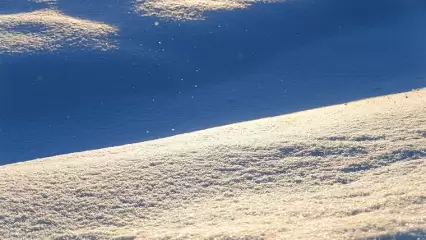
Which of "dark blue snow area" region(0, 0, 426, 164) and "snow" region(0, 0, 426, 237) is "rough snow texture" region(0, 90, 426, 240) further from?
"dark blue snow area" region(0, 0, 426, 164)

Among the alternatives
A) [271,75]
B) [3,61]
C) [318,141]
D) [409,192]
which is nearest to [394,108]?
[318,141]

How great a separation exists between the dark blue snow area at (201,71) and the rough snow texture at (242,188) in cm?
683

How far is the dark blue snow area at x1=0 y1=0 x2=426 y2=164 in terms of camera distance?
1080 inches

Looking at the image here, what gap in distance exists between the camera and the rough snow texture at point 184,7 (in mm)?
35000

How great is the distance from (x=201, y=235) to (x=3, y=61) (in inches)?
816

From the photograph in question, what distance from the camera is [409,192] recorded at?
13867 millimetres

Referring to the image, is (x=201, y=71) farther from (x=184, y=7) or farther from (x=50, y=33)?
(x=50, y=33)

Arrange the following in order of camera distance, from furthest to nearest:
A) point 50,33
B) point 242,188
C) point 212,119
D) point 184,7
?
point 184,7, point 50,33, point 212,119, point 242,188

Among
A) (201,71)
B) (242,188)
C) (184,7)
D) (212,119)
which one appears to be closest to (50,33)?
(184,7)

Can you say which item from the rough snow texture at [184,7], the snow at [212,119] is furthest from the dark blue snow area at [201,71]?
the rough snow texture at [184,7]

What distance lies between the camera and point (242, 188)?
Result: 16031mm

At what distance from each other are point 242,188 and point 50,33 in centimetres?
2015

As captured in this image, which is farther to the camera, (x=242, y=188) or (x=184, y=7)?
(x=184, y=7)

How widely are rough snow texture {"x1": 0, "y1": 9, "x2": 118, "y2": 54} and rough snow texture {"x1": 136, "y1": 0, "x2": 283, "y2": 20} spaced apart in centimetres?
300
